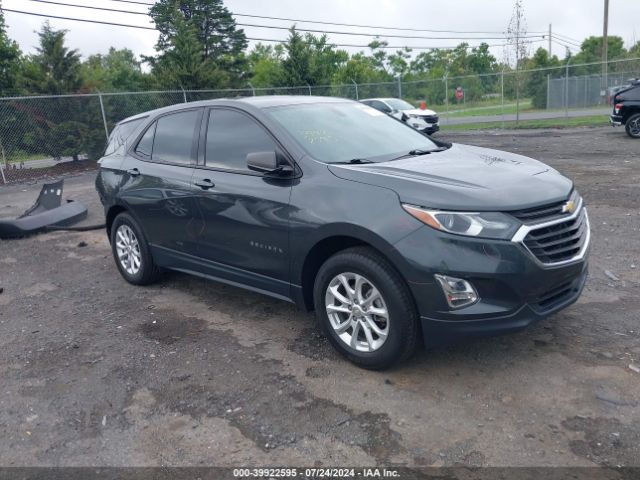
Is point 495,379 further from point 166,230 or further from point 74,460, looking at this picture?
point 166,230

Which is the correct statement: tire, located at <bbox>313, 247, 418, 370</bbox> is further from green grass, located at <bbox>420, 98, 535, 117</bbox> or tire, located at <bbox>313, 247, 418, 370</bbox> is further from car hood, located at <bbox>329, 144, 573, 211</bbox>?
green grass, located at <bbox>420, 98, 535, 117</bbox>

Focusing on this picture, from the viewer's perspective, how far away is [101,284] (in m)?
6.13

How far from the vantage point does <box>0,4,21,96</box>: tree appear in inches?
969

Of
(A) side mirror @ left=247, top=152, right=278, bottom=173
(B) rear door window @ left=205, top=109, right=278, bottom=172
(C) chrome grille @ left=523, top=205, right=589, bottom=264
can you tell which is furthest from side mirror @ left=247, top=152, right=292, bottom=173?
(C) chrome grille @ left=523, top=205, right=589, bottom=264

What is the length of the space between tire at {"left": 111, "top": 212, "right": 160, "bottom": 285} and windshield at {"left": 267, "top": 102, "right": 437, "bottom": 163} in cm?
203

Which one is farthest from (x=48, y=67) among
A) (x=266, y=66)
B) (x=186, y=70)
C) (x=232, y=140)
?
(x=266, y=66)

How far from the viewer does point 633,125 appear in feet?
54.1

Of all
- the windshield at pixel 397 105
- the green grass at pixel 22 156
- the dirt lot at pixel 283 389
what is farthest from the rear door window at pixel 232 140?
the windshield at pixel 397 105

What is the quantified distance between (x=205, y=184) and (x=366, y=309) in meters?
1.80

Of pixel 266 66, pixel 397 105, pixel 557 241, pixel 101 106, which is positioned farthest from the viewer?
pixel 266 66

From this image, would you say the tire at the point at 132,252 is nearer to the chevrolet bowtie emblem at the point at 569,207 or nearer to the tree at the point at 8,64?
the chevrolet bowtie emblem at the point at 569,207

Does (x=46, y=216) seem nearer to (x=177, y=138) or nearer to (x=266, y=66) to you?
(x=177, y=138)

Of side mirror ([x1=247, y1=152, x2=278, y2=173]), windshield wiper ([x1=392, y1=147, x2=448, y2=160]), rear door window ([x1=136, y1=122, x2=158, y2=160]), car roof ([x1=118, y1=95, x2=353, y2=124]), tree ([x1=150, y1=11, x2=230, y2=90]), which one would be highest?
tree ([x1=150, y1=11, x2=230, y2=90])

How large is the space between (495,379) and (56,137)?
1692 centimetres
